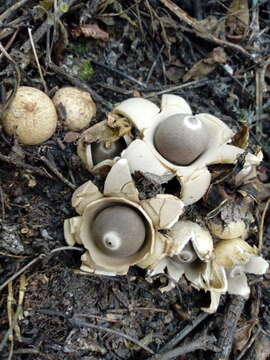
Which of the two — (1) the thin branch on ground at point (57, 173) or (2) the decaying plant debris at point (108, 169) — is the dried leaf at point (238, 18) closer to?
(2) the decaying plant debris at point (108, 169)

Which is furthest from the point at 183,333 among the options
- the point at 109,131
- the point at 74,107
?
the point at 74,107

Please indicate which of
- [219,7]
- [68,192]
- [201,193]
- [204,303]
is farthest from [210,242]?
[219,7]

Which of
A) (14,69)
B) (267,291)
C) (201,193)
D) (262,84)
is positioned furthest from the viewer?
(262,84)

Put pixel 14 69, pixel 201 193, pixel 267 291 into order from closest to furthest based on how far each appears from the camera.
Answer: pixel 201 193 < pixel 14 69 < pixel 267 291

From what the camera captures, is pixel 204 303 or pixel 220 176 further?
pixel 204 303

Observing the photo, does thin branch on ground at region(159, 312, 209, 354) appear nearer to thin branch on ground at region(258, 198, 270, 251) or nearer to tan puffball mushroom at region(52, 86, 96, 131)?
thin branch on ground at region(258, 198, 270, 251)

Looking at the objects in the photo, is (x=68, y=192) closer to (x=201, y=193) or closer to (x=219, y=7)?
(x=201, y=193)

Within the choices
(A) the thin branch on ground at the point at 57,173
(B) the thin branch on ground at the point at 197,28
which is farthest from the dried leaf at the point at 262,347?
(B) the thin branch on ground at the point at 197,28
